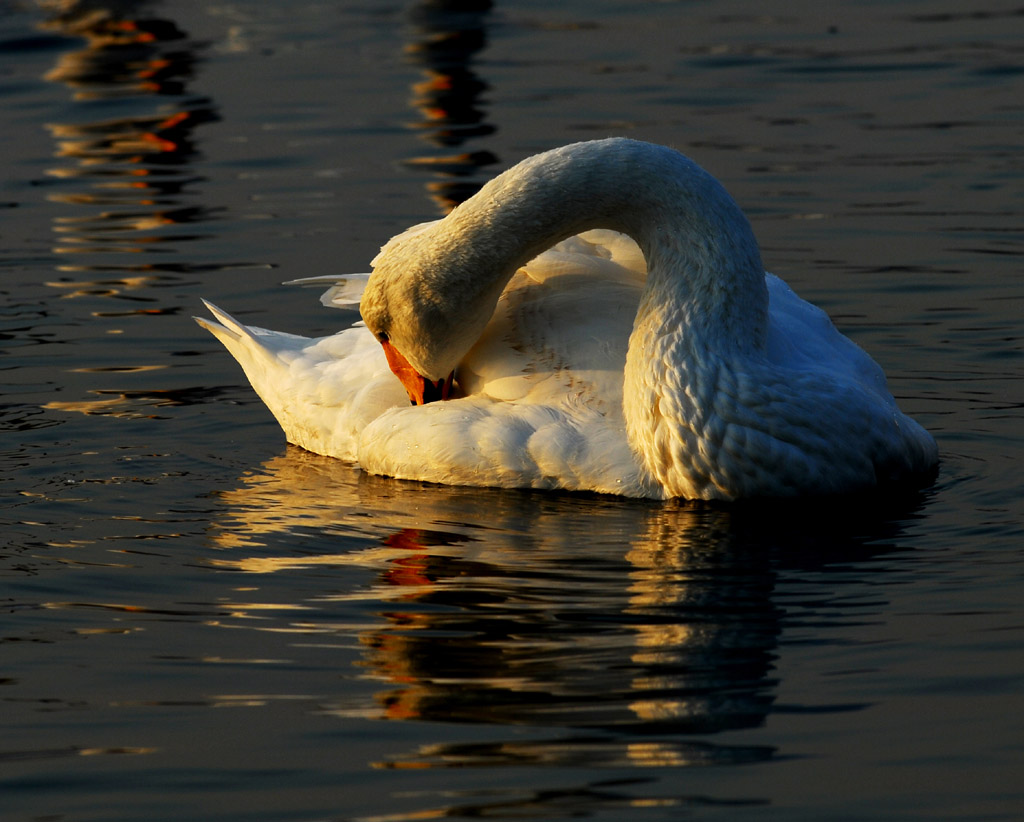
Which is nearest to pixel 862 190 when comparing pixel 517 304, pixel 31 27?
pixel 517 304

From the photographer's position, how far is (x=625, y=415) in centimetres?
762

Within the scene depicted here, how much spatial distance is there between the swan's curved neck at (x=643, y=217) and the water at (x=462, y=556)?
2.92 feet

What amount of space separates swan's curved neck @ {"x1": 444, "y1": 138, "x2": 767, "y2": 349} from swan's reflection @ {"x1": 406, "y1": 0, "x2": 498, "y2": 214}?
597cm

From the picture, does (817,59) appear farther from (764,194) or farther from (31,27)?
(31,27)

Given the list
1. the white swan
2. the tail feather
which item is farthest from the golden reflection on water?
the tail feather

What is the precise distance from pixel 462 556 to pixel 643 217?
1603 mm

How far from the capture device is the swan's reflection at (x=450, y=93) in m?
14.8

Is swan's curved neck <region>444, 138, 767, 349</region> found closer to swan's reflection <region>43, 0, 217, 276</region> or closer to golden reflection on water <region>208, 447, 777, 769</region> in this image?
golden reflection on water <region>208, 447, 777, 769</region>

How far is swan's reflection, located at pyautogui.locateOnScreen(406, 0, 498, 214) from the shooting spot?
14767 mm

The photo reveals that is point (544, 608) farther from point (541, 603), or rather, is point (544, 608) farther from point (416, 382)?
point (416, 382)

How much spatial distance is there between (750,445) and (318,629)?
194cm

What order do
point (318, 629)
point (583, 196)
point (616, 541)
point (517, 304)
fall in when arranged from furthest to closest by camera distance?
point (517, 304) → point (583, 196) → point (616, 541) → point (318, 629)

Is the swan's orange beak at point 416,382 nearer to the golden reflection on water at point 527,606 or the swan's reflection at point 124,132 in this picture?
the golden reflection on water at point 527,606

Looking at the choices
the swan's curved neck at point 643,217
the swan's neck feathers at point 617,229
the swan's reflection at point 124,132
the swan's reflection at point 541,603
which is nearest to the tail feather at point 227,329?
the swan's reflection at point 541,603
